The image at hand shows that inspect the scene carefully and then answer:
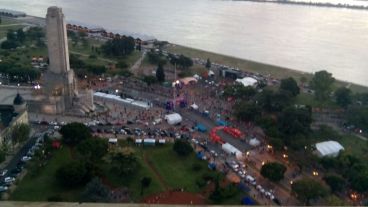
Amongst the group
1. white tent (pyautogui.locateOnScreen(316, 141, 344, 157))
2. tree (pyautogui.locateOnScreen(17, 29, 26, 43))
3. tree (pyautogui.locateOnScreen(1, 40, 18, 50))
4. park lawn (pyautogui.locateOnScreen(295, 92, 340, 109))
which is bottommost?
white tent (pyautogui.locateOnScreen(316, 141, 344, 157))

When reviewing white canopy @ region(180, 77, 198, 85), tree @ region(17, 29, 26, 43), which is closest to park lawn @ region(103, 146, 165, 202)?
white canopy @ region(180, 77, 198, 85)

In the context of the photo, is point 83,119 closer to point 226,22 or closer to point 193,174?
point 193,174

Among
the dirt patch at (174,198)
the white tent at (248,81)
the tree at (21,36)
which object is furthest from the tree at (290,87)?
the tree at (21,36)

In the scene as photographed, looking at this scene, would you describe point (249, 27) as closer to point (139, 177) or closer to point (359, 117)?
point (359, 117)

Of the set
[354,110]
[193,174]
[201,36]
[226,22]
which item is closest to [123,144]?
[193,174]

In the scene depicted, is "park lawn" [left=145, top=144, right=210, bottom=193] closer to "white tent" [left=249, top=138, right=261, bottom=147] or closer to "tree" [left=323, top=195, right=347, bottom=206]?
"white tent" [left=249, top=138, right=261, bottom=147]

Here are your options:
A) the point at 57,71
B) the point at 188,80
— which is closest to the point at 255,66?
the point at 188,80
